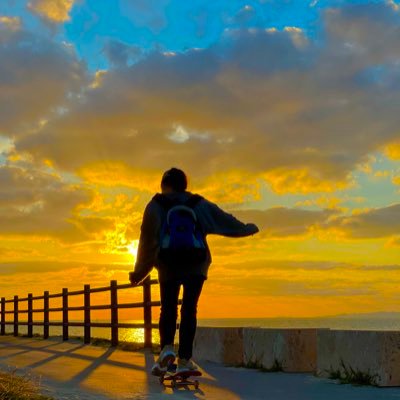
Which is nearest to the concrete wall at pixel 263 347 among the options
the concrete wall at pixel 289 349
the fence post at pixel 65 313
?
the concrete wall at pixel 289 349

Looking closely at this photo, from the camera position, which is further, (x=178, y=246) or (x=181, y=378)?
(x=181, y=378)

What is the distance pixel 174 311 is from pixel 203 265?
0.47m

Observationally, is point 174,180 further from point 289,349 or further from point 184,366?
point 289,349

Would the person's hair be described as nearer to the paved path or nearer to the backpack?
the backpack

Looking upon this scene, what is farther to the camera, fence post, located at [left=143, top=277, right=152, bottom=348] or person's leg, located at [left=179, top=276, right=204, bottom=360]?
fence post, located at [left=143, top=277, right=152, bottom=348]

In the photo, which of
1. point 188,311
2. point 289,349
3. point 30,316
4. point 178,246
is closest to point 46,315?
point 30,316

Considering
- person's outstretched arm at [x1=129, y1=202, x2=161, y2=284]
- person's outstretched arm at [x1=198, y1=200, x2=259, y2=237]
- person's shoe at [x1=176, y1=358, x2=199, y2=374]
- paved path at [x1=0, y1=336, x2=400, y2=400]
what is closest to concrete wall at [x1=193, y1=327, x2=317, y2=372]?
paved path at [x1=0, y1=336, x2=400, y2=400]

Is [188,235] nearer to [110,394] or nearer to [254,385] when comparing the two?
[110,394]

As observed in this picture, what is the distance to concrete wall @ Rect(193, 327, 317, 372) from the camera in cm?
802

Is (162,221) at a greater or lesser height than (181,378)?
greater

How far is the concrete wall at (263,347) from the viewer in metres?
8.02

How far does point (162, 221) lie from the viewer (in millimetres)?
5992

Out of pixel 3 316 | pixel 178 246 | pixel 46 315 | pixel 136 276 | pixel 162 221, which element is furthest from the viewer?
pixel 3 316

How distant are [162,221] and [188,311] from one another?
2.64ft
